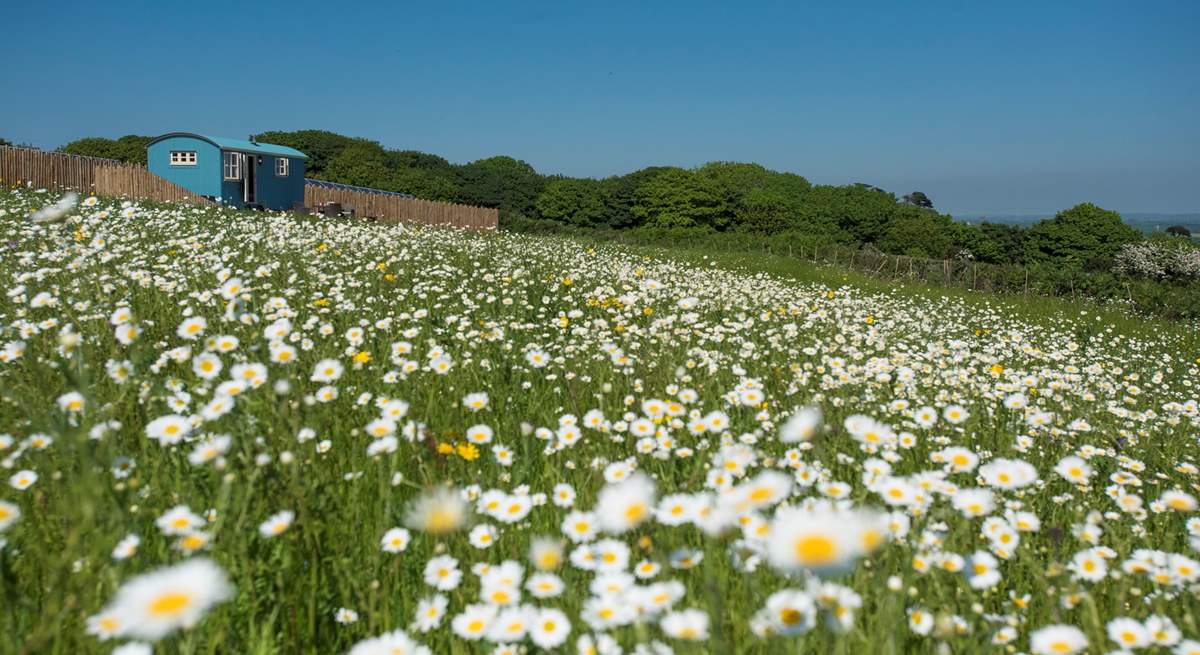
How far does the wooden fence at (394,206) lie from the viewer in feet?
122

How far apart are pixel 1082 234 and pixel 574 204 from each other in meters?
61.1

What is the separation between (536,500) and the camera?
2.53 m

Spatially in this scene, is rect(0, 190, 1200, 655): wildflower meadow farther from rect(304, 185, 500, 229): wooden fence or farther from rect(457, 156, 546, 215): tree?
rect(457, 156, 546, 215): tree

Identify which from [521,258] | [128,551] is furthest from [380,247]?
[128,551]

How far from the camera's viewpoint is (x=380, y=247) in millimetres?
8695

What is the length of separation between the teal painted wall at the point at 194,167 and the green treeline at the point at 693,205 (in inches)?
1983

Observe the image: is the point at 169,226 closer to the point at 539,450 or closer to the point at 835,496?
the point at 539,450

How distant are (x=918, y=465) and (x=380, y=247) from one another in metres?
6.98

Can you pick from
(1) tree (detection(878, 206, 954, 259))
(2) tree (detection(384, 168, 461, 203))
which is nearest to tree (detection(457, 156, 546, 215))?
(2) tree (detection(384, 168, 461, 203))

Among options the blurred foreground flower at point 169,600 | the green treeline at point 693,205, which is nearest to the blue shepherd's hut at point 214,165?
the blurred foreground flower at point 169,600

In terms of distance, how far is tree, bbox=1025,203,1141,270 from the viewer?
78500 mm

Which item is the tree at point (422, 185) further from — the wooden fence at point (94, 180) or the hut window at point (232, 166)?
the wooden fence at point (94, 180)

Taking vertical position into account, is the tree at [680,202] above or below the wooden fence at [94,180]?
above

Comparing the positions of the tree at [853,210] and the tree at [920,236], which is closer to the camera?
the tree at [920,236]
